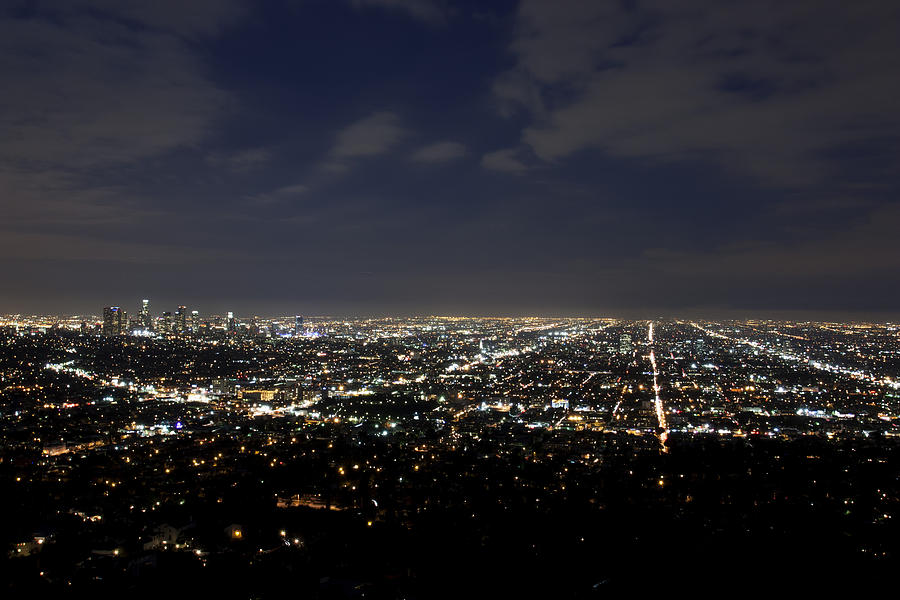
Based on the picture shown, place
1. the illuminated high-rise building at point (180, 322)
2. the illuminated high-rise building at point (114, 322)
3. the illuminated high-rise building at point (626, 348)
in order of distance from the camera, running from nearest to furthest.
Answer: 1. the illuminated high-rise building at point (626, 348)
2. the illuminated high-rise building at point (114, 322)
3. the illuminated high-rise building at point (180, 322)

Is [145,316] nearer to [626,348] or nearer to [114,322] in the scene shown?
[114,322]

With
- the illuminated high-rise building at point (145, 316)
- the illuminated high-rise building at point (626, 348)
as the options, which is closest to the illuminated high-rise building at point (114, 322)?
the illuminated high-rise building at point (145, 316)

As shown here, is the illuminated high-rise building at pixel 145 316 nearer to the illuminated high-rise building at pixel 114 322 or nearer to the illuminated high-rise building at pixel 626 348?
the illuminated high-rise building at pixel 114 322

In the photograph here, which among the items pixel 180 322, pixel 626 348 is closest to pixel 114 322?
pixel 180 322

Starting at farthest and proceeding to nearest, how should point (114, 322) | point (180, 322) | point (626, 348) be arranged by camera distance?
point (180, 322) < point (114, 322) < point (626, 348)

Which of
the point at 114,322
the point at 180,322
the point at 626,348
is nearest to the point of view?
the point at 626,348

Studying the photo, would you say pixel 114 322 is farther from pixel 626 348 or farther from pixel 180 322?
pixel 626 348

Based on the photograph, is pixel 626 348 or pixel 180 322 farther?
pixel 180 322

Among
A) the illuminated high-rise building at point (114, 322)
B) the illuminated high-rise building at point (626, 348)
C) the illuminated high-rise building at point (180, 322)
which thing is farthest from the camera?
the illuminated high-rise building at point (180, 322)

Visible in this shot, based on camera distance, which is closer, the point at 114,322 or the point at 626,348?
the point at 626,348

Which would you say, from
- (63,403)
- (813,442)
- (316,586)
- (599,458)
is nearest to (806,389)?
(813,442)
